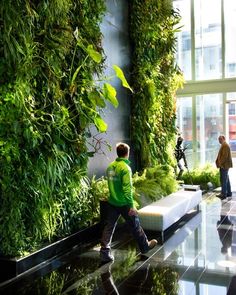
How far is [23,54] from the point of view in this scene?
4094 mm

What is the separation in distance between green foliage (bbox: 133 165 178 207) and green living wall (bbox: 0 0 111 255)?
141 cm

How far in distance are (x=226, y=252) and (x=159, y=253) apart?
0.89 meters

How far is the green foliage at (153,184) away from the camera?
22.0 ft

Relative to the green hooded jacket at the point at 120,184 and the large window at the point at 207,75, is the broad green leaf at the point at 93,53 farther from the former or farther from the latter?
the large window at the point at 207,75

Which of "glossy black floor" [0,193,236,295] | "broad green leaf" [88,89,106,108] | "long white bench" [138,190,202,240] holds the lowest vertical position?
"glossy black floor" [0,193,236,295]

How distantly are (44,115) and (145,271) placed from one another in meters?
2.30

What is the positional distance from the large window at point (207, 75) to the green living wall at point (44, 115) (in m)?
6.36

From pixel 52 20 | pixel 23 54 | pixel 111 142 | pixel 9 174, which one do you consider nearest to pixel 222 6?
pixel 111 142

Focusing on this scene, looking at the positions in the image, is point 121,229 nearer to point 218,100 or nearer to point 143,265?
point 143,265

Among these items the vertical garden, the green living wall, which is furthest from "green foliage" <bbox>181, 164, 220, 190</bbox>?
the green living wall

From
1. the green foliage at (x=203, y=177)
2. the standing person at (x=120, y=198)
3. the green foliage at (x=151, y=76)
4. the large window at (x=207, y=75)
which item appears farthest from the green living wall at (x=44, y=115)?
the large window at (x=207, y=75)

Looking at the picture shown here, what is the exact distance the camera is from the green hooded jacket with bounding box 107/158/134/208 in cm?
423

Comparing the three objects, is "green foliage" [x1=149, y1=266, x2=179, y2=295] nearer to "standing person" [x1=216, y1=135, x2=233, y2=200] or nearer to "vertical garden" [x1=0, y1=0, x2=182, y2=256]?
"vertical garden" [x1=0, y1=0, x2=182, y2=256]

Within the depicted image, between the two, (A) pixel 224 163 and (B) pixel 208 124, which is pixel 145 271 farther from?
(B) pixel 208 124
